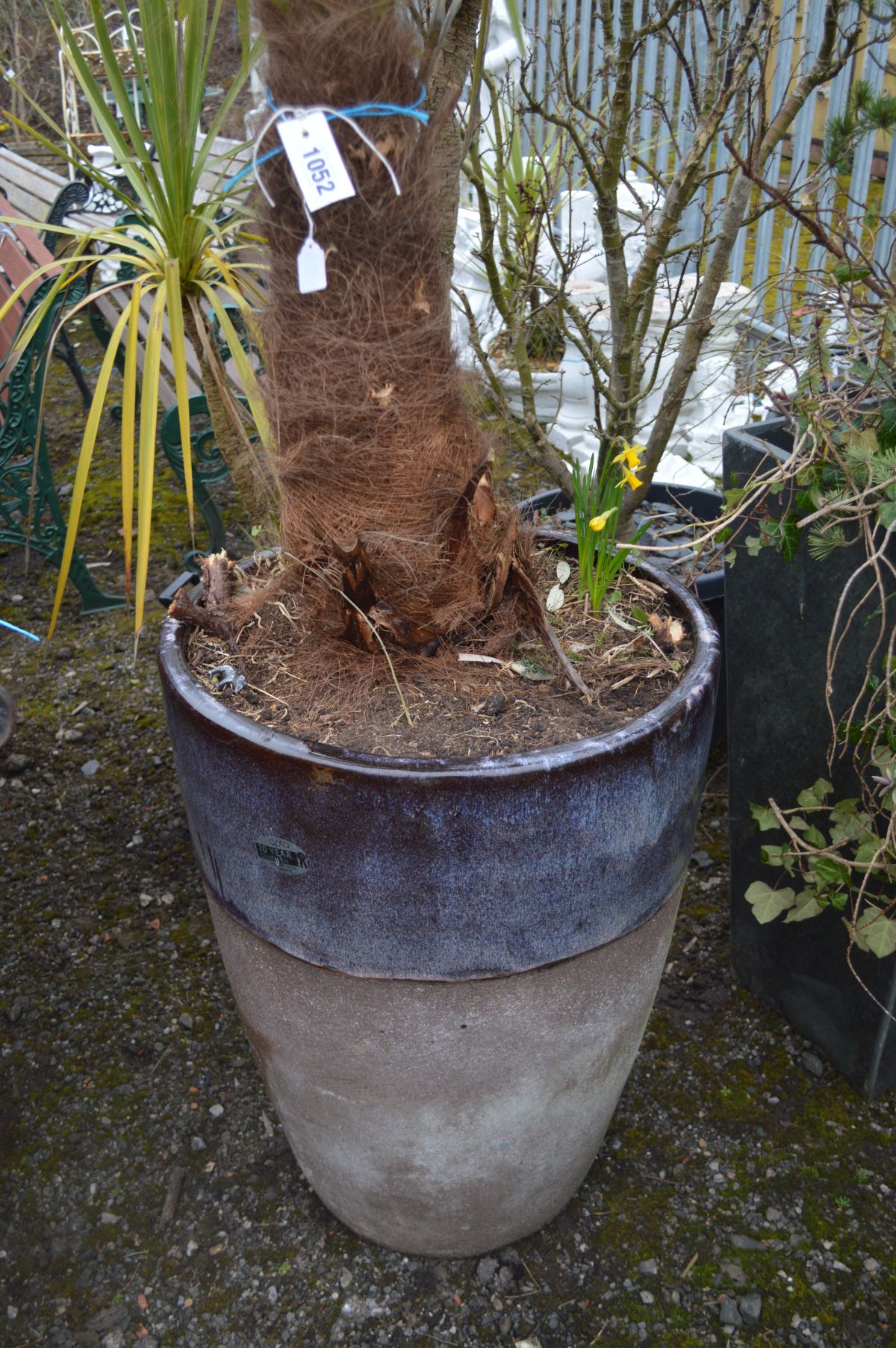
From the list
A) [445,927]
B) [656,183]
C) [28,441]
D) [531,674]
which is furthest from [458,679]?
[28,441]

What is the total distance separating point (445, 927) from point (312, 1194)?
0.82 metres

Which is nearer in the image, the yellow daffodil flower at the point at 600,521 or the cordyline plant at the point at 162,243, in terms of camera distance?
the yellow daffodil flower at the point at 600,521

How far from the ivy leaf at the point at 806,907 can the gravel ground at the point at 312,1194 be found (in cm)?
46

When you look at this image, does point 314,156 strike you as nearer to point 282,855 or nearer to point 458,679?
point 458,679

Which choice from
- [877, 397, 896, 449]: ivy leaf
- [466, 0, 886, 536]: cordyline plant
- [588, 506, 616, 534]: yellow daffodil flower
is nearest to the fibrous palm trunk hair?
[588, 506, 616, 534]: yellow daffodil flower

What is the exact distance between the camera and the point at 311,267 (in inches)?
44.9

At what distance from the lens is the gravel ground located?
58.3 inches

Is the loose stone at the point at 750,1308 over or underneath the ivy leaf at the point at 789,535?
underneath

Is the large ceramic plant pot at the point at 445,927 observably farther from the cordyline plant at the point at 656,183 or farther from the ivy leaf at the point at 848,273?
the cordyline plant at the point at 656,183

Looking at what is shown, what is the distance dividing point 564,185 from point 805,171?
1702 mm

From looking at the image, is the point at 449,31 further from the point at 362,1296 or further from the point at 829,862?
the point at 362,1296

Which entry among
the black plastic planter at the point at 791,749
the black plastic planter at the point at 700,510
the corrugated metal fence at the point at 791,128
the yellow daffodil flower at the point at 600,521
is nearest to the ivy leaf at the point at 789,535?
the black plastic planter at the point at 791,749

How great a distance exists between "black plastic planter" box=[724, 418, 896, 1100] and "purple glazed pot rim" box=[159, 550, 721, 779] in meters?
0.35

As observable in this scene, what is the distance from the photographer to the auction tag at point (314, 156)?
108 cm
